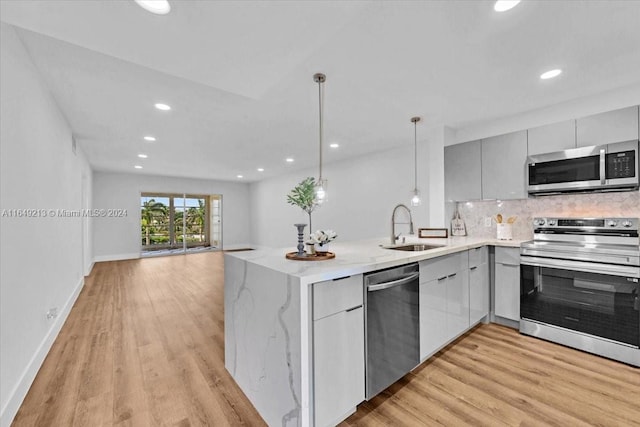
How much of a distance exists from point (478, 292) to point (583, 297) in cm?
81

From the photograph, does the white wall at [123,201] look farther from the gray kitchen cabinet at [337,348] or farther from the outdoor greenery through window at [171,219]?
the gray kitchen cabinet at [337,348]

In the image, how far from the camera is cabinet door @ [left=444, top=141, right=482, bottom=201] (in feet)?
11.1

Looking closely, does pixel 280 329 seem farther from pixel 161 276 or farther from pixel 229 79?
pixel 161 276

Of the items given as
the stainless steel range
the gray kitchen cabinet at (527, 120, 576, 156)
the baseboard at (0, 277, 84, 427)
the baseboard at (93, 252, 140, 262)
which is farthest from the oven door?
the baseboard at (93, 252, 140, 262)

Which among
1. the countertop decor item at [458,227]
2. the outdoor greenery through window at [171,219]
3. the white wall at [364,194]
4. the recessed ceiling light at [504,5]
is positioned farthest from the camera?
the outdoor greenery through window at [171,219]

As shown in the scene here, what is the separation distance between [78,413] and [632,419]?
3398mm

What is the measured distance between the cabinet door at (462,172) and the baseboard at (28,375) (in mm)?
4322

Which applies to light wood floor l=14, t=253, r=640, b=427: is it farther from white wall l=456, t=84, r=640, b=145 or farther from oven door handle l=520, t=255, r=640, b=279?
white wall l=456, t=84, r=640, b=145

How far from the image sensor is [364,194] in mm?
5695

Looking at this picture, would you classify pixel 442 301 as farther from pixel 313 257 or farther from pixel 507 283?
pixel 313 257

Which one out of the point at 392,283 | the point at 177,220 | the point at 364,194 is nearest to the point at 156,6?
the point at 392,283

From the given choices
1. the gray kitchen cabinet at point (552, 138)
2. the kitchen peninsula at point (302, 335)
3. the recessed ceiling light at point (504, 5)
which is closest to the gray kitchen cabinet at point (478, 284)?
the gray kitchen cabinet at point (552, 138)

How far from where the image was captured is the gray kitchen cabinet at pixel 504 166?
302 centimetres

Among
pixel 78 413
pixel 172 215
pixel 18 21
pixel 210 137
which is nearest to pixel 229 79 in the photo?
pixel 18 21
